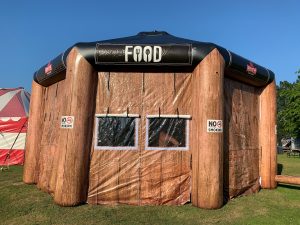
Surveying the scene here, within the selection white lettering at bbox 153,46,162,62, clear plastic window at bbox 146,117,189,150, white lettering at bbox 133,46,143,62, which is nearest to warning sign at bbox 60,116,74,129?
clear plastic window at bbox 146,117,189,150

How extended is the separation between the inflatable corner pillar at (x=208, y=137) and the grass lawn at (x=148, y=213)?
12.8 inches

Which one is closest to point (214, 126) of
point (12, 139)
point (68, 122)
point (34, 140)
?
point (68, 122)

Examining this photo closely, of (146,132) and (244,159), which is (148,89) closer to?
(146,132)

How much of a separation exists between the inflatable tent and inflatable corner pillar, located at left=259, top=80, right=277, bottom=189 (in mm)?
1578

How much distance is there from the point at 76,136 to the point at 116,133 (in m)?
0.84

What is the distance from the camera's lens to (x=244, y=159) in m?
7.49

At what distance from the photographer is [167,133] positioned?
6.45 metres

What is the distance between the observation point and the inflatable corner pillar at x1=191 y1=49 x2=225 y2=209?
5.95m

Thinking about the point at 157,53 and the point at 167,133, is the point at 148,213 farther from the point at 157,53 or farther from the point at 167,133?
the point at 157,53

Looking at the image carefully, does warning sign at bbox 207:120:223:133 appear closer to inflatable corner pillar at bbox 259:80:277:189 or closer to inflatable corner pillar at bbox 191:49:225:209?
inflatable corner pillar at bbox 191:49:225:209

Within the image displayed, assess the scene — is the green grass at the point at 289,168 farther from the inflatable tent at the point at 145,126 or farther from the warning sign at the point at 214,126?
the warning sign at the point at 214,126

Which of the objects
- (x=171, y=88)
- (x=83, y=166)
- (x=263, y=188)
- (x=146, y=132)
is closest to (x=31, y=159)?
(x=83, y=166)

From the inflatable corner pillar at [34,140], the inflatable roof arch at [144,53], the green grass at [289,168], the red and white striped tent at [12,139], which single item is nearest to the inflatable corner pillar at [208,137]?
the inflatable roof arch at [144,53]

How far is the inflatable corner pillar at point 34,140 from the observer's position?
28.6 ft
